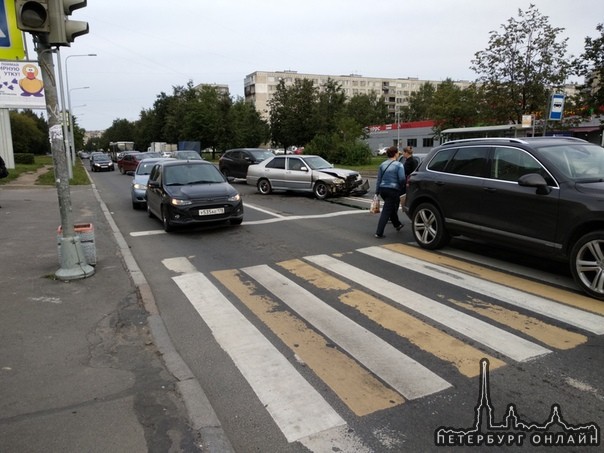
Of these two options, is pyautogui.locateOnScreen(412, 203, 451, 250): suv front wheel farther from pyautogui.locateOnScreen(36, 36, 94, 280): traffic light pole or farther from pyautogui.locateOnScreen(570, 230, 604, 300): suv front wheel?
pyautogui.locateOnScreen(36, 36, 94, 280): traffic light pole

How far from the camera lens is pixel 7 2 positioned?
10.5 m

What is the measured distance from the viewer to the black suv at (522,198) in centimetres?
538

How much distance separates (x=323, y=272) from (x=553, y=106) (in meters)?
9.92

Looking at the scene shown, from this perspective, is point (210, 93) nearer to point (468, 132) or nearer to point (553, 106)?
point (468, 132)

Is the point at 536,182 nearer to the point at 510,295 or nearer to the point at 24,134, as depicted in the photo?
the point at 510,295

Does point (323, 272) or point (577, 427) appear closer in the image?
point (577, 427)

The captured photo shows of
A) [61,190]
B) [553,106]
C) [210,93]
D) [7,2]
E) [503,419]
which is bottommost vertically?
[503,419]

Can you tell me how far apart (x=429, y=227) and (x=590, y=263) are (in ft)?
9.59

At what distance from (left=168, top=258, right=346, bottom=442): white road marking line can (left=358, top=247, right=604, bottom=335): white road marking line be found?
283 centimetres

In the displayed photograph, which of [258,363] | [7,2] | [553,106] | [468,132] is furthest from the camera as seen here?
[468,132]

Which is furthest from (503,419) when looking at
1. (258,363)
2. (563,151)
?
(563,151)

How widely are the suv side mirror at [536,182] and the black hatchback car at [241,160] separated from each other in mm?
17310

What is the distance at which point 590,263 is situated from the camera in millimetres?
5301

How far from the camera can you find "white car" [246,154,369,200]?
1582 centimetres
